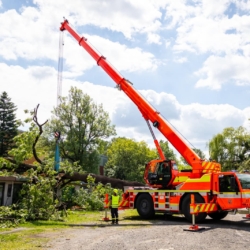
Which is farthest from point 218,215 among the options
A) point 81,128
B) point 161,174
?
point 81,128

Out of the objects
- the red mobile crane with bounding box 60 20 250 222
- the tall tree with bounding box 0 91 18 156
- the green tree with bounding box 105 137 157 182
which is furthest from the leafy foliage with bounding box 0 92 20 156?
the red mobile crane with bounding box 60 20 250 222

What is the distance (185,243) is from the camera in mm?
8742

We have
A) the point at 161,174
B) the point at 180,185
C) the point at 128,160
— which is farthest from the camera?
the point at 128,160

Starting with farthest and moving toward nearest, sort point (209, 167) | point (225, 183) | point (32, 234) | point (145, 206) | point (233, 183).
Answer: point (145, 206), point (209, 167), point (225, 183), point (233, 183), point (32, 234)

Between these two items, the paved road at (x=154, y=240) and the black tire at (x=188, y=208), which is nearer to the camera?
the paved road at (x=154, y=240)

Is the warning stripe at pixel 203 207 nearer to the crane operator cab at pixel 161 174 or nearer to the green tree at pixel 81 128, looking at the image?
the crane operator cab at pixel 161 174

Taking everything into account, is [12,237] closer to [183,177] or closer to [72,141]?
[183,177]

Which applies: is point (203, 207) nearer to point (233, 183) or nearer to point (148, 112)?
point (233, 183)

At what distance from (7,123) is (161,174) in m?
27.6

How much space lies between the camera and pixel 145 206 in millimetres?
15594

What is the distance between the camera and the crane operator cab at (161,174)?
15070 mm

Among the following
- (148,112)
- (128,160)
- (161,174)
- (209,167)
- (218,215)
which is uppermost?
(128,160)

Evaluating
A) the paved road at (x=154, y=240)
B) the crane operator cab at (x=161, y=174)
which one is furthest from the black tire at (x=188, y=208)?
the paved road at (x=154, y=240)

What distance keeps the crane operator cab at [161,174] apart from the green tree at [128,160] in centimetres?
2885
